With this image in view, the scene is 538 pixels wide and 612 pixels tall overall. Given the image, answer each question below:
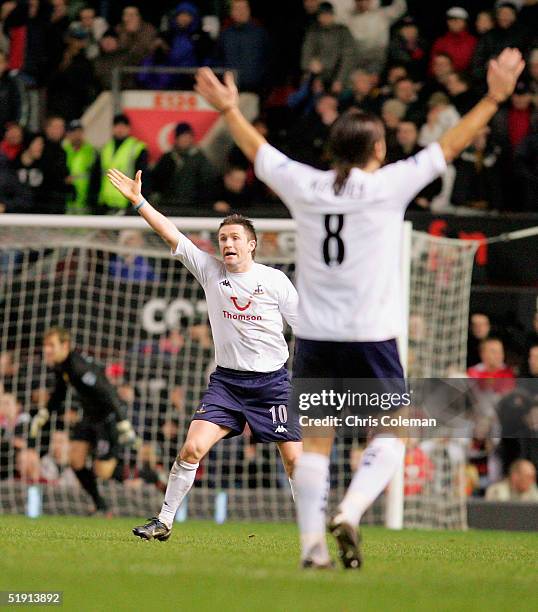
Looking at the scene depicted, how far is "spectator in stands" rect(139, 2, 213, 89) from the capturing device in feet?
60.9

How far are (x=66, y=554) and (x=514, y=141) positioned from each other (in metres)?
10.4

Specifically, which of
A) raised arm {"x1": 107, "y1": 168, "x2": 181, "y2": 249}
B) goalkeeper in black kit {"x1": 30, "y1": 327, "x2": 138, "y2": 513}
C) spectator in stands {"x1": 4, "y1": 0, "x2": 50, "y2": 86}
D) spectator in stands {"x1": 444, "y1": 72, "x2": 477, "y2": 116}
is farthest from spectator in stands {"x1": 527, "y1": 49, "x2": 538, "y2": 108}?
raised arm {"x1": 107, "y1": 168, "x2": 181, "y2": 249}

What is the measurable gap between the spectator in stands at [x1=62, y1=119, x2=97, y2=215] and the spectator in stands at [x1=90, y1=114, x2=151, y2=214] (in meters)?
0.13

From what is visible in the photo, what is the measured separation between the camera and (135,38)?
1916cm

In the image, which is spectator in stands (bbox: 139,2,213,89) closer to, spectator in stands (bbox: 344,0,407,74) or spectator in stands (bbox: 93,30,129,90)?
spectator in stands (bbox: 93,30,129,90)

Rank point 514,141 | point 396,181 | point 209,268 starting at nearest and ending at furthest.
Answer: point 396,181 < point 209,268 < point 514,141

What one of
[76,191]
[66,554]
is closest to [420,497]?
[76,191]

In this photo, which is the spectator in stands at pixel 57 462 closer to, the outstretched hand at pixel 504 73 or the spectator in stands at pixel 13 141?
the spectator in stands at pixel 13 141

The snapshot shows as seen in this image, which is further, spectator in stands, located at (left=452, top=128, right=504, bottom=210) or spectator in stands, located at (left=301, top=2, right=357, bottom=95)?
spectator in stands, located at (left=301, top=2, right=357, bottom=95)

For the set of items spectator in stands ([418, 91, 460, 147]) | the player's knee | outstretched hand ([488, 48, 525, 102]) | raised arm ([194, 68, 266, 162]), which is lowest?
the player's knee

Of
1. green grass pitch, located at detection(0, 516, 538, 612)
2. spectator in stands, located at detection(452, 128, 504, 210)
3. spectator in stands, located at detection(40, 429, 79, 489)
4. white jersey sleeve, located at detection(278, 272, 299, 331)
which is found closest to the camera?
green grass pitch, located at detection(0, 516, 538, 612)

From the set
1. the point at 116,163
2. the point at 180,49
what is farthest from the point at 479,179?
the point at 180,49

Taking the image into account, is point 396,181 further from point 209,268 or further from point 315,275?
point 209,268

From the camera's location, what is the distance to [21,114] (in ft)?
60.5
